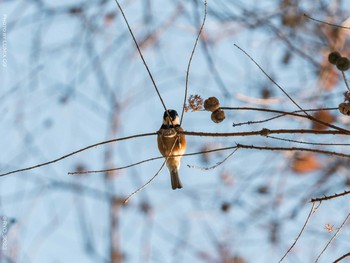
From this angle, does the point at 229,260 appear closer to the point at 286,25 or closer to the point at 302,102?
the point at 302,102

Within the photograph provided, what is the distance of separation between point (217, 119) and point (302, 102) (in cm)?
209

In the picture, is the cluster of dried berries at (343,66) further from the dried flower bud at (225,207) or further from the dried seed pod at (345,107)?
the dried flower bud at (225,207)

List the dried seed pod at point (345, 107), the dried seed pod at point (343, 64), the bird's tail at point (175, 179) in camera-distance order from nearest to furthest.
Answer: the dried seed pod at point (345, 107) → the dried seed pod at point (343, 64) → the bird's tail at point (175, 179)

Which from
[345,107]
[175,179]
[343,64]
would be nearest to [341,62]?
[343,64]

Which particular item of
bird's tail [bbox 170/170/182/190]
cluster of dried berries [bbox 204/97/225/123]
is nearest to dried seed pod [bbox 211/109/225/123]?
cluster of dried berries [bbox 204/97/225/123]

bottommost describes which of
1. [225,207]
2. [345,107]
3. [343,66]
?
[345,107]

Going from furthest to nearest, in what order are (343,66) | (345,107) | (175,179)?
(175,179), (343,66), (345,107)

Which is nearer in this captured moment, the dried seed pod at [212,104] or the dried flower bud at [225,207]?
the dried seed pod at [212,104]

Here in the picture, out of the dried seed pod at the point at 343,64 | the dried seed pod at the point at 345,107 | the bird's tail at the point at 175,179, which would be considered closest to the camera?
the dried seed pod at the point at 345,107

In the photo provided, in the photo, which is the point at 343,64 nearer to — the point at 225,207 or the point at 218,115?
the point at 218,115

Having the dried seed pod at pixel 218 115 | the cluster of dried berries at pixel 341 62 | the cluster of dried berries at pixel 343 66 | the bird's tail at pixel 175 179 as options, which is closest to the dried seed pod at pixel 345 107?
the cluster of dried berries at pixel 343 66

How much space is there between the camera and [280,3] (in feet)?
13.6

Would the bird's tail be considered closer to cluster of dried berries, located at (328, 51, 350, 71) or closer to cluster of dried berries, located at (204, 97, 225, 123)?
cluster of dried berries, located at (204, 97, 225, 123)

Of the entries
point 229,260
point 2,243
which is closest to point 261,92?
point 229,260
